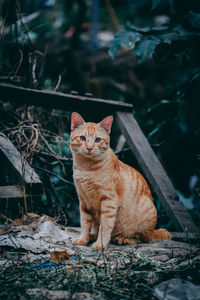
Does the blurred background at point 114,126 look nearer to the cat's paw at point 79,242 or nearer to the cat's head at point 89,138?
the cat's paw at point 79,242

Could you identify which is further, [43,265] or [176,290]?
[43,265]

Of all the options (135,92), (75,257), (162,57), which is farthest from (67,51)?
(75,257)

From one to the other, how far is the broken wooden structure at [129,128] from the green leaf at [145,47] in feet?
1.88

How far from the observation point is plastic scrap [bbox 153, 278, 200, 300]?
157 centimetres

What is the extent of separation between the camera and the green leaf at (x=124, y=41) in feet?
9.94

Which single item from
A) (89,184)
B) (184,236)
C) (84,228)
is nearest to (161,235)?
(184,236)

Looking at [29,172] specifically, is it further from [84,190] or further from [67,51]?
[67,51]

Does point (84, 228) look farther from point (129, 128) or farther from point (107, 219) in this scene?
point (129, 128)

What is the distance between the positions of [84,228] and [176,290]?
1.05 meters

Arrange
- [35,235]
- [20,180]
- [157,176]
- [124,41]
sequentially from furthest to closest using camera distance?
[124,41] < [157,176] < [20,180] < [35,235]

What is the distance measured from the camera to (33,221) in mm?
2516

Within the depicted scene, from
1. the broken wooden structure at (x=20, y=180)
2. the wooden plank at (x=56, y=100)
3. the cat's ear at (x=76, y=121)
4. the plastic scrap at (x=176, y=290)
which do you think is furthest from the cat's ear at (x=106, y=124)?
the plastic scrap at (x=176, y=290)

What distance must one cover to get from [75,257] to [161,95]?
5.18 metres

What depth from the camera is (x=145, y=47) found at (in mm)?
3041
